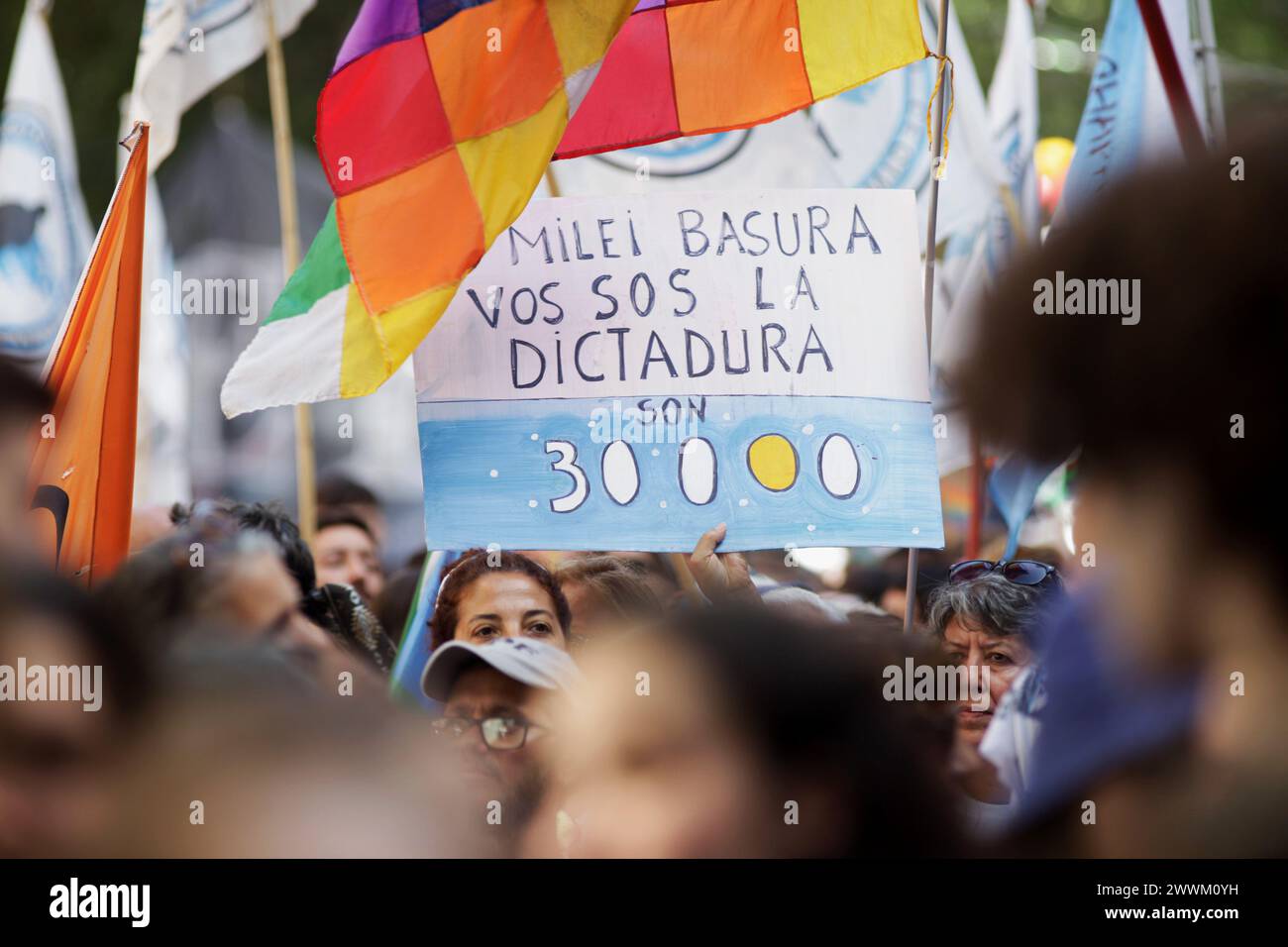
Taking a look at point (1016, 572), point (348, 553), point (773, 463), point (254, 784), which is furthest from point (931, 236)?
point (254, 784)

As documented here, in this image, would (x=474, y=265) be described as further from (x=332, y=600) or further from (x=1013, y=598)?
(x=1013, y=598)

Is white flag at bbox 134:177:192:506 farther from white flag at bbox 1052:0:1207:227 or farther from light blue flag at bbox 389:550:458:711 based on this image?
white flag at bbox 1052:0:1207:227

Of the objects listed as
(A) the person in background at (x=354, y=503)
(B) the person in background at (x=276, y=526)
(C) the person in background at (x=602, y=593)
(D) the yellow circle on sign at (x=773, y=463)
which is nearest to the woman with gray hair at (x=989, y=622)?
(D) the yellow circle on sign at (x=773, y=463)

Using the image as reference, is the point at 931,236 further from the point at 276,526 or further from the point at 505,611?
the point at 276,526

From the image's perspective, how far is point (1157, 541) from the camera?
1021 mm

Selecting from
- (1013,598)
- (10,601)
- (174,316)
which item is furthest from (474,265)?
(174,316)

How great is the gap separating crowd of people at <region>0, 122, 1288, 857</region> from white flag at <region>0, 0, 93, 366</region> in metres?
5.06

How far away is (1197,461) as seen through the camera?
1.01 m

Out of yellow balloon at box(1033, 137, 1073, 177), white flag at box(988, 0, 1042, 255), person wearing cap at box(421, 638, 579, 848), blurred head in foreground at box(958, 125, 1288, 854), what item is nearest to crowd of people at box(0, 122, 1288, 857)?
blurred head in foreground at box(958, 125, 1288, 854)

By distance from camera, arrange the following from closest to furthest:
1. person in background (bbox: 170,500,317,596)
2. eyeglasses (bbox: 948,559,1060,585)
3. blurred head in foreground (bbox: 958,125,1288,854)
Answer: blurred head in foreground (bbox: 958,125,1288,854), eyeglasses (bbox: 948,559,1060,585), person in background (bbox: 170,500,317,596)

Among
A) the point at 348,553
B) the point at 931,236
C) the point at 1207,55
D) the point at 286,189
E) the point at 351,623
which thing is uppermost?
the point at 1207,55

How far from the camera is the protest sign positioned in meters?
3.12

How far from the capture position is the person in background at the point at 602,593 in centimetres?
312

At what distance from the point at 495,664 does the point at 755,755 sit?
46.5 inches
